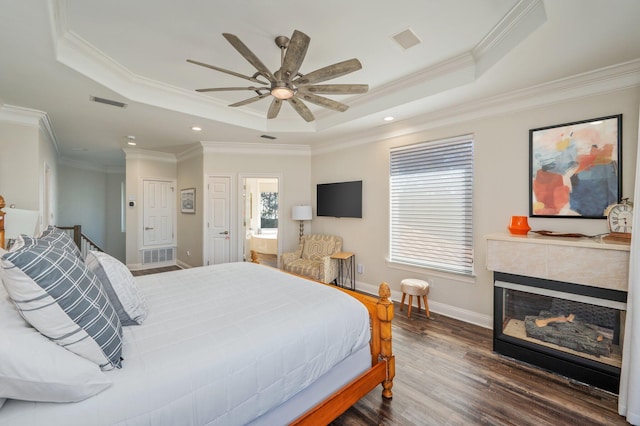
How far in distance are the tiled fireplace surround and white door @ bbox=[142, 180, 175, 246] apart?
638 cm

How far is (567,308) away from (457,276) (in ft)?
3.87

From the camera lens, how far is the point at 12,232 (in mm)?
2996

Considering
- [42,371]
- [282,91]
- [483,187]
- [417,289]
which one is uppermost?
[282,91]

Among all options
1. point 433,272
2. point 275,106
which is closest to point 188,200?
point 275,106

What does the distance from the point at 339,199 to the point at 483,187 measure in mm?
2204

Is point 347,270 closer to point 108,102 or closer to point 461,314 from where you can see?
point 461,314

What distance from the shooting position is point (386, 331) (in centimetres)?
196

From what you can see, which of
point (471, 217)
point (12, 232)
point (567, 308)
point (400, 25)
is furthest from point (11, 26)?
point (567, 308)

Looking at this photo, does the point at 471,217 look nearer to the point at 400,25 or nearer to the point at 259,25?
the point at 400,25

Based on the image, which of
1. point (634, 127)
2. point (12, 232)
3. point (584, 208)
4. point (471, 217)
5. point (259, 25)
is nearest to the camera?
point (259, 25)

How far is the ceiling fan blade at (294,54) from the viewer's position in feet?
5.57

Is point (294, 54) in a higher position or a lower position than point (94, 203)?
higher

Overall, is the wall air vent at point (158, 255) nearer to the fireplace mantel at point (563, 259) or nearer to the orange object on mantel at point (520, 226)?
the fireplace mantel at point (563, 259)

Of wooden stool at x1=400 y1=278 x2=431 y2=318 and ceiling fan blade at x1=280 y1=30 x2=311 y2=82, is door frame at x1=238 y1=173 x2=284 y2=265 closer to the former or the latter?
wooden stool at x1=400 y1=278 x2=431 y2=318
